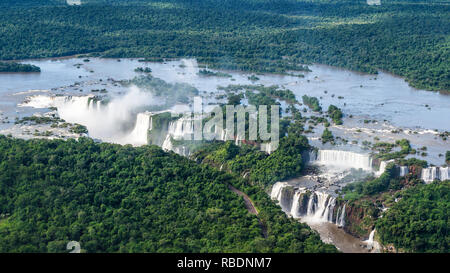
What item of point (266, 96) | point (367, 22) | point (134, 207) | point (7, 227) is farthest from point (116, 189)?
point (367, 22)

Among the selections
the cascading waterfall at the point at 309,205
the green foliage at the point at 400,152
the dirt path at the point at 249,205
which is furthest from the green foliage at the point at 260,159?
the green foliage at the point at 400,152

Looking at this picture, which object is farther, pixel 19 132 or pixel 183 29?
pixel 183 29

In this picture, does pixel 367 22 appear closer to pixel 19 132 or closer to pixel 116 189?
pixel 19 132

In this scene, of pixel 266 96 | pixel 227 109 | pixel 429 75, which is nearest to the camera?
pixel 227 109

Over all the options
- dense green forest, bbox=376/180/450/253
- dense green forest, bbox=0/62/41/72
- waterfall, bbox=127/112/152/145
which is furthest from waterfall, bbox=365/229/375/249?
dense green forest, bbox=0/62/41/72

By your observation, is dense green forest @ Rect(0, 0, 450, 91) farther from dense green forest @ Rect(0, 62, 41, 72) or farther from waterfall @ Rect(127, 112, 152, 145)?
waterfall @ Rect(127, 112, 152, 145)

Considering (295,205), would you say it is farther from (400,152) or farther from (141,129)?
(141,129)

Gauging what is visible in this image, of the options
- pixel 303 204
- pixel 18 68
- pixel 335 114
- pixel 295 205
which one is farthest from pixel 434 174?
pixel 18 68
